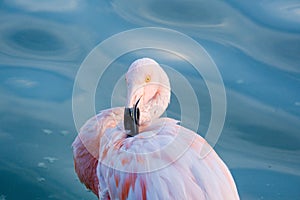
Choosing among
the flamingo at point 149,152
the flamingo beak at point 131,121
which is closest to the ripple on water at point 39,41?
the flamingo at point 149,152

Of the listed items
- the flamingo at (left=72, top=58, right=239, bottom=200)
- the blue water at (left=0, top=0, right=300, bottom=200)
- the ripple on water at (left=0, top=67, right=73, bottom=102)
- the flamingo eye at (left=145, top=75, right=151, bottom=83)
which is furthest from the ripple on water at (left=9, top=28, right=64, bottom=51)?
the flamingo eye at (left=145, top=75, right=151, bottom=83)

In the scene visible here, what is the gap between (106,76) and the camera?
5191 millimetres

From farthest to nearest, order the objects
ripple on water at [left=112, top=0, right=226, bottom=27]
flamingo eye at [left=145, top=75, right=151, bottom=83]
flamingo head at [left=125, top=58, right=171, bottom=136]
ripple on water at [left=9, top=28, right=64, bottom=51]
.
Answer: ripple on water at [left=9, top=28, right=64, bottom=51] < ripple on water at [left=112, top=0, right=226, bottom=27] < flamingo eye at [left=145, top=75, right=151, bottom=83] < flamingo head at [left=125, top=58, right=171, bottom=136]

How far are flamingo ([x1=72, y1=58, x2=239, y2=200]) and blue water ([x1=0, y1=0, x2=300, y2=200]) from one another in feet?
3.05

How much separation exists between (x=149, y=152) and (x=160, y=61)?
6.46ft

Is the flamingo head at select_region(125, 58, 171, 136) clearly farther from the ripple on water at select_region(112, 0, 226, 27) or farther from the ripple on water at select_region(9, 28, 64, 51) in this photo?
the ripple on water at select_region(9, 28, 64, 51)

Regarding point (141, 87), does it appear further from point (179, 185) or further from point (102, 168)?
point (179, 185)

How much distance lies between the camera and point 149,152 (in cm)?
320

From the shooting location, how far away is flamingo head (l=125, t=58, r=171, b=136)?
3.62 metres

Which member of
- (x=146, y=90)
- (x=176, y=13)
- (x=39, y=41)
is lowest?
(x=39, y=41)

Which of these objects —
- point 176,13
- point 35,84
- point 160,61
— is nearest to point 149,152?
point 160,61

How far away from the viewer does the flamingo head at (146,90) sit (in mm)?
3625

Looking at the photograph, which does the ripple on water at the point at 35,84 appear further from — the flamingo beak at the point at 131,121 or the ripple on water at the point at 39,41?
the flamingo beak at the point at 131,121

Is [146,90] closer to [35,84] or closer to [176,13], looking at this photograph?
[35,84]
